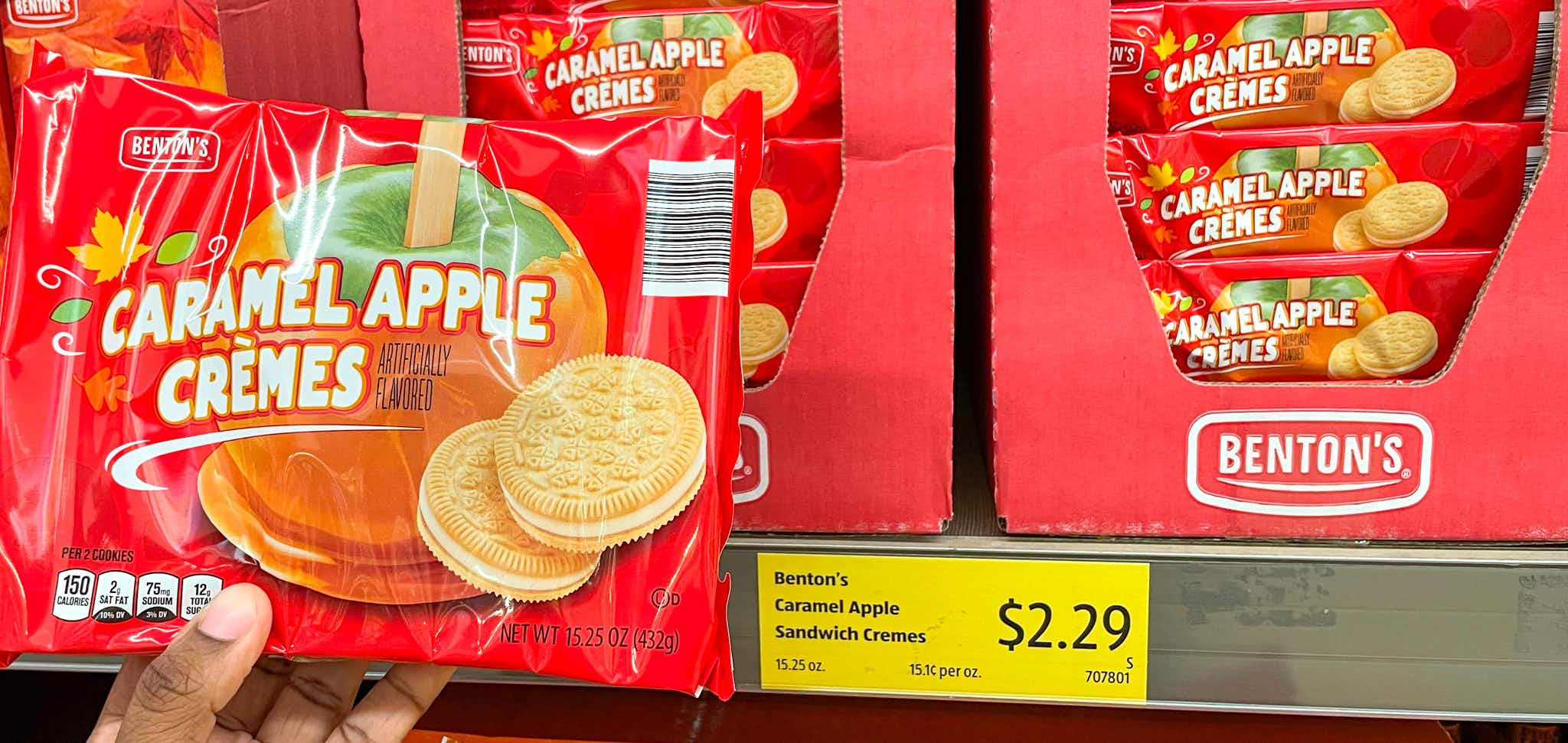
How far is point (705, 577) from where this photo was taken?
0.64m

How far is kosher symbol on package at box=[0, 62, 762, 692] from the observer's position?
638 mm

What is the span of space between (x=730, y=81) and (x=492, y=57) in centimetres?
17

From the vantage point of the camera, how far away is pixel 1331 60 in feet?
2.43

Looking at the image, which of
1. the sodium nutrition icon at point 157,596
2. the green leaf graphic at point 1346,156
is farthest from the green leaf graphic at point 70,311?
the green leaf graphic at point 1346,156

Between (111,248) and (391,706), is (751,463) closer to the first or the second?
(391,706)

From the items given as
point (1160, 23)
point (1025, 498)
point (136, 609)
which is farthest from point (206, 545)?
point (1160, 23)

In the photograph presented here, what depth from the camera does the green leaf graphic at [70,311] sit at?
26.6 inches

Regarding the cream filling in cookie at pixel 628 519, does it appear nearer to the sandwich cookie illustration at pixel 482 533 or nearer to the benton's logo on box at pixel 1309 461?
the sandwich cookie illustration at pixel 482 533

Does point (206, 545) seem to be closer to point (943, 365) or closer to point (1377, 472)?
point (943, 365)

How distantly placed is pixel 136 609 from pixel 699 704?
517 mm

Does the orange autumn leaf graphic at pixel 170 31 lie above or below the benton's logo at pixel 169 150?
above

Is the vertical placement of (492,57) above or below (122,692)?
above

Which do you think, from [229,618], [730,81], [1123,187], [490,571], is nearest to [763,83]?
[730,81]

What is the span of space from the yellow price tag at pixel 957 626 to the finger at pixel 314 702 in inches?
12.0
